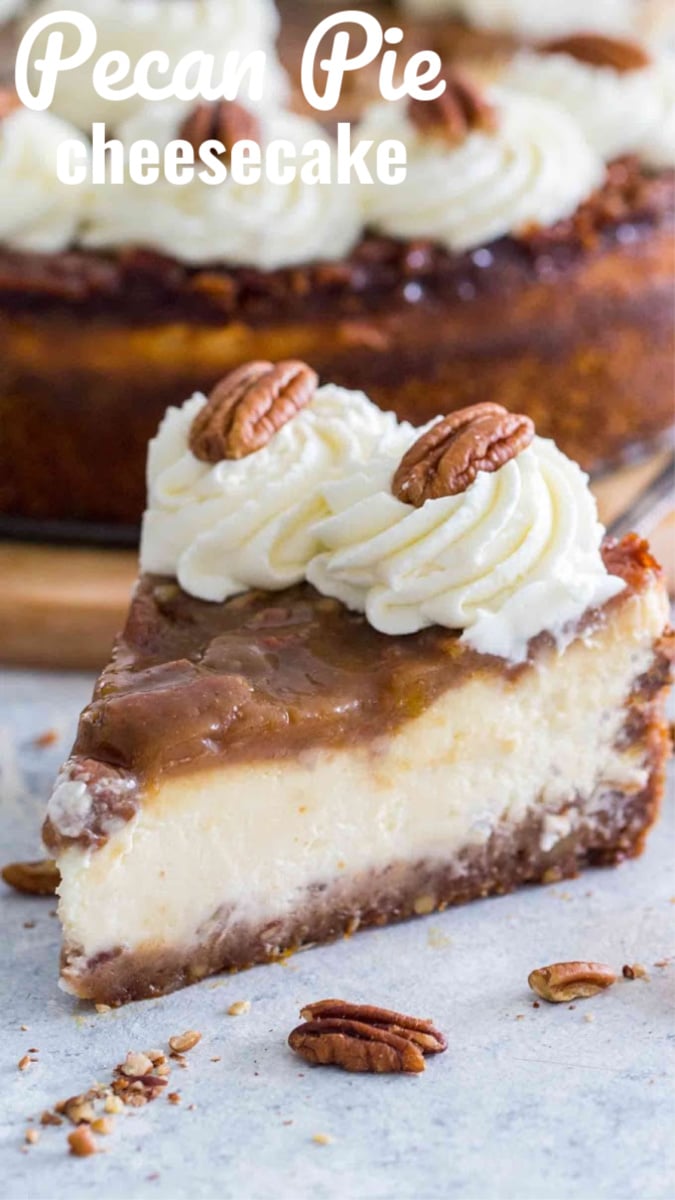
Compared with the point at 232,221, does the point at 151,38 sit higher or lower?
higher

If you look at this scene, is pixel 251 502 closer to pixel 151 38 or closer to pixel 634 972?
pixel 634 972

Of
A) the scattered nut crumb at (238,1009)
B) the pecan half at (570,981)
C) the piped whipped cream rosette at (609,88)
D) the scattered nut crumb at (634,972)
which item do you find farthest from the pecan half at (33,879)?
the piped whipped cream rosette at (609,88)

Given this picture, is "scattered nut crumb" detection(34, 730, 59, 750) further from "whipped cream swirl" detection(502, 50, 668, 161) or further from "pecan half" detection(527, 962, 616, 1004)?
"whipped cream swirl" detection(502, 50, 668, 161)

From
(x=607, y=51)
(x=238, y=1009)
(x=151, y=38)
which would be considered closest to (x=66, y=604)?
(x=238, y=1009)

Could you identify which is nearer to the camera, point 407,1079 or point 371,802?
point 407,1079

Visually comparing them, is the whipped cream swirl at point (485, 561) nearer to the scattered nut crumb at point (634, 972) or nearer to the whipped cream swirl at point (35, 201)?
the scattered nut crumb at point (634, 972)

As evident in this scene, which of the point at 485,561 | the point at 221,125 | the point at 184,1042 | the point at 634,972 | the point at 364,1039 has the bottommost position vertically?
the point at 184,1042

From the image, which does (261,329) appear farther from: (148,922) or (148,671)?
(148,922)

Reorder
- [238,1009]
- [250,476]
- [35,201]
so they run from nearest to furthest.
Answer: [238,1009], [250,476], [35,201]
